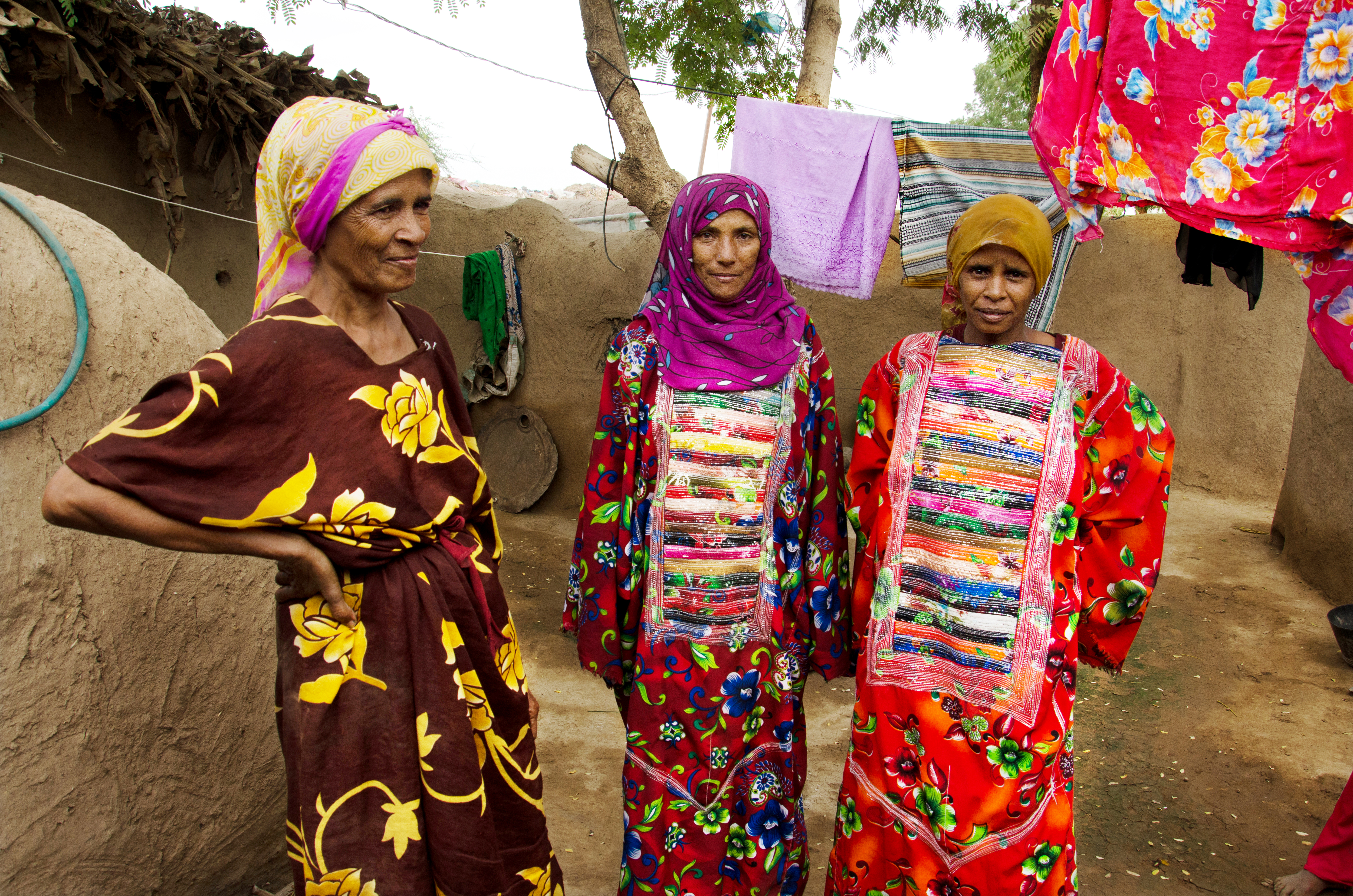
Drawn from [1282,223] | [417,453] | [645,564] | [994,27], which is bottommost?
[645,564]

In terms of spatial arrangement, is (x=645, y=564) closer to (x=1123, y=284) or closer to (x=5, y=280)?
(x=5, y=280)

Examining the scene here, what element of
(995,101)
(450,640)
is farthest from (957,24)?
(995,101)

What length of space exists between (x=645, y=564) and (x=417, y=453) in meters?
0.80

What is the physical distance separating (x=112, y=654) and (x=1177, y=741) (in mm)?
3742

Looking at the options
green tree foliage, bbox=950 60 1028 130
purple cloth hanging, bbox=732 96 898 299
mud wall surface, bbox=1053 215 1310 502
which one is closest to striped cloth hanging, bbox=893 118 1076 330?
purple cloth hanging, bbox=732 96 898 299

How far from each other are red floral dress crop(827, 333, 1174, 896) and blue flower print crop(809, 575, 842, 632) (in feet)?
0.58

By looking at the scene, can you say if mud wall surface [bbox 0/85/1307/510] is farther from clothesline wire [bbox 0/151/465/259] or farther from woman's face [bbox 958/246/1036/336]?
woman's face [bbox 958/246/1036/336]

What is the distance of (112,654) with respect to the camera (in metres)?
1.79

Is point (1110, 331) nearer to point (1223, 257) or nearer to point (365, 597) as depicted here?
point (1223, 257)

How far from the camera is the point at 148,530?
1219mm

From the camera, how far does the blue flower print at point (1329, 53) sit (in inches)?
69.3

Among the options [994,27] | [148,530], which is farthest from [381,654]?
[994,27]

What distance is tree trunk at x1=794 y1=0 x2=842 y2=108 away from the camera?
5809 millimetres

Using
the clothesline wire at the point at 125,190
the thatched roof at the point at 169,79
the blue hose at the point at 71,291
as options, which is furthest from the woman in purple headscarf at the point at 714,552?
the thatched roof at the point at 169,79
